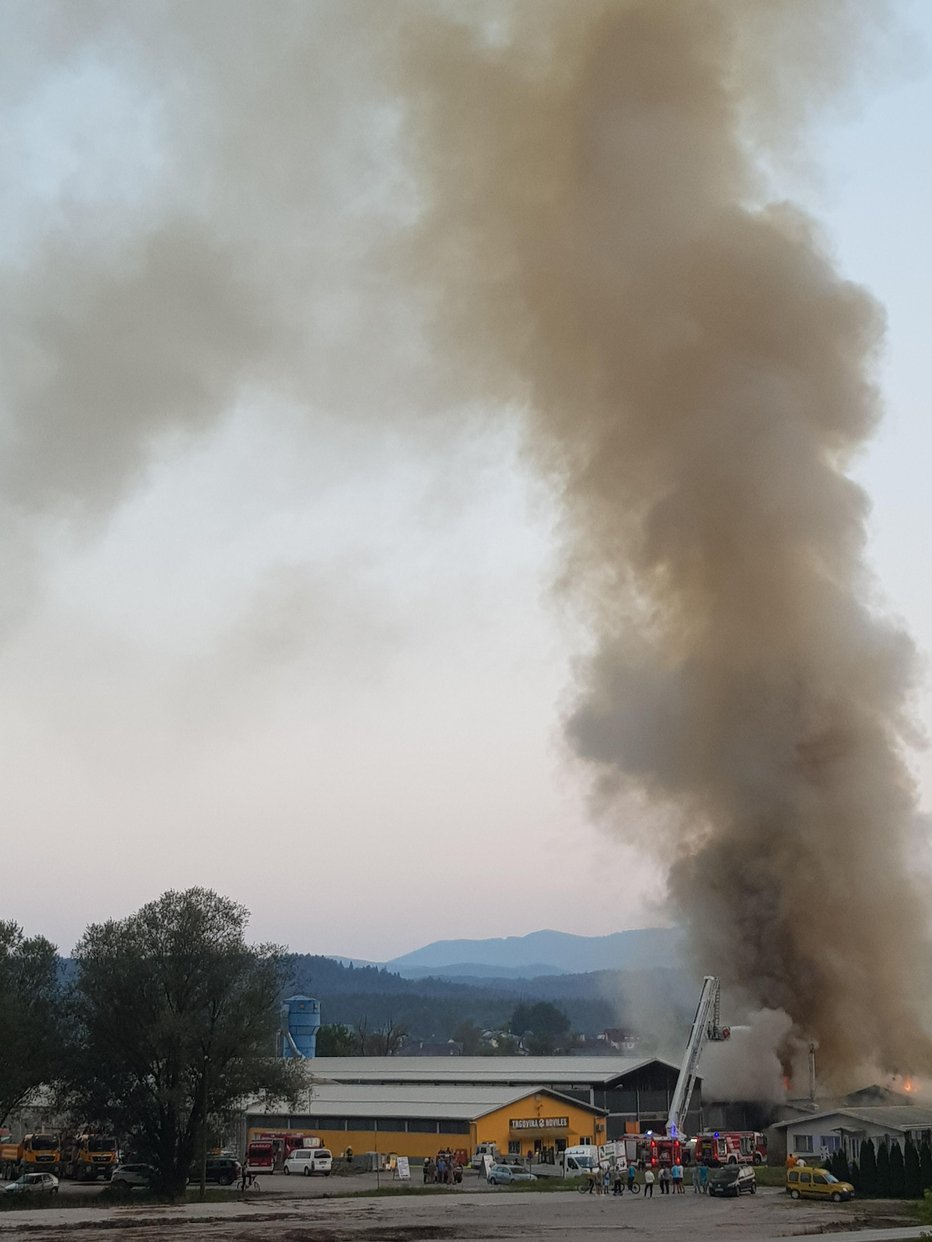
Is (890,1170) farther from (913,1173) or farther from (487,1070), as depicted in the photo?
(487,1070)

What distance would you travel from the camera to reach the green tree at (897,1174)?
46.8m

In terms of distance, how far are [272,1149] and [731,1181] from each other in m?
26.0

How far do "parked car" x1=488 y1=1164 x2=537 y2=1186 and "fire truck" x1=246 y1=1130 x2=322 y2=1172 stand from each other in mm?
11408

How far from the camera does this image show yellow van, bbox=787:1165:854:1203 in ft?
149

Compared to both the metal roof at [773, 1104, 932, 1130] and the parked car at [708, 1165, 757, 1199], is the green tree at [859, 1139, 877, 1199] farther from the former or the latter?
the parked car at [708, 1165, 757, 1199]

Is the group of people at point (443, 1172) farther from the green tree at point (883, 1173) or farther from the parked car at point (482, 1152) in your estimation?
the green tree at point (883, 1173)

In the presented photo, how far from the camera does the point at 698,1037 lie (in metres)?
65.6

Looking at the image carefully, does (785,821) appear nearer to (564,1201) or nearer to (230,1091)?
(564,1201)

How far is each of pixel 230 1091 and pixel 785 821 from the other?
3059 cm

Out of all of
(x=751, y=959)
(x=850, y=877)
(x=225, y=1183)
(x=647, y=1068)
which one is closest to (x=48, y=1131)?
(x=225, y=1183)

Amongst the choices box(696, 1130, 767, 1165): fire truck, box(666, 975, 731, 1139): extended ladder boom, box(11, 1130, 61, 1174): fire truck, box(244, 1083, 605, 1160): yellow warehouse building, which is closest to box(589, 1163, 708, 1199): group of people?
box(696, 1130, 767, 1165): fire truck

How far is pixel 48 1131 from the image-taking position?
236ft

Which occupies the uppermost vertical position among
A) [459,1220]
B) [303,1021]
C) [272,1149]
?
[303,1021]

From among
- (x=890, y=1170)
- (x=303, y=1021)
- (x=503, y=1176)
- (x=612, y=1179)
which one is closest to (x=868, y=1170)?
(x=890, y=1170)
